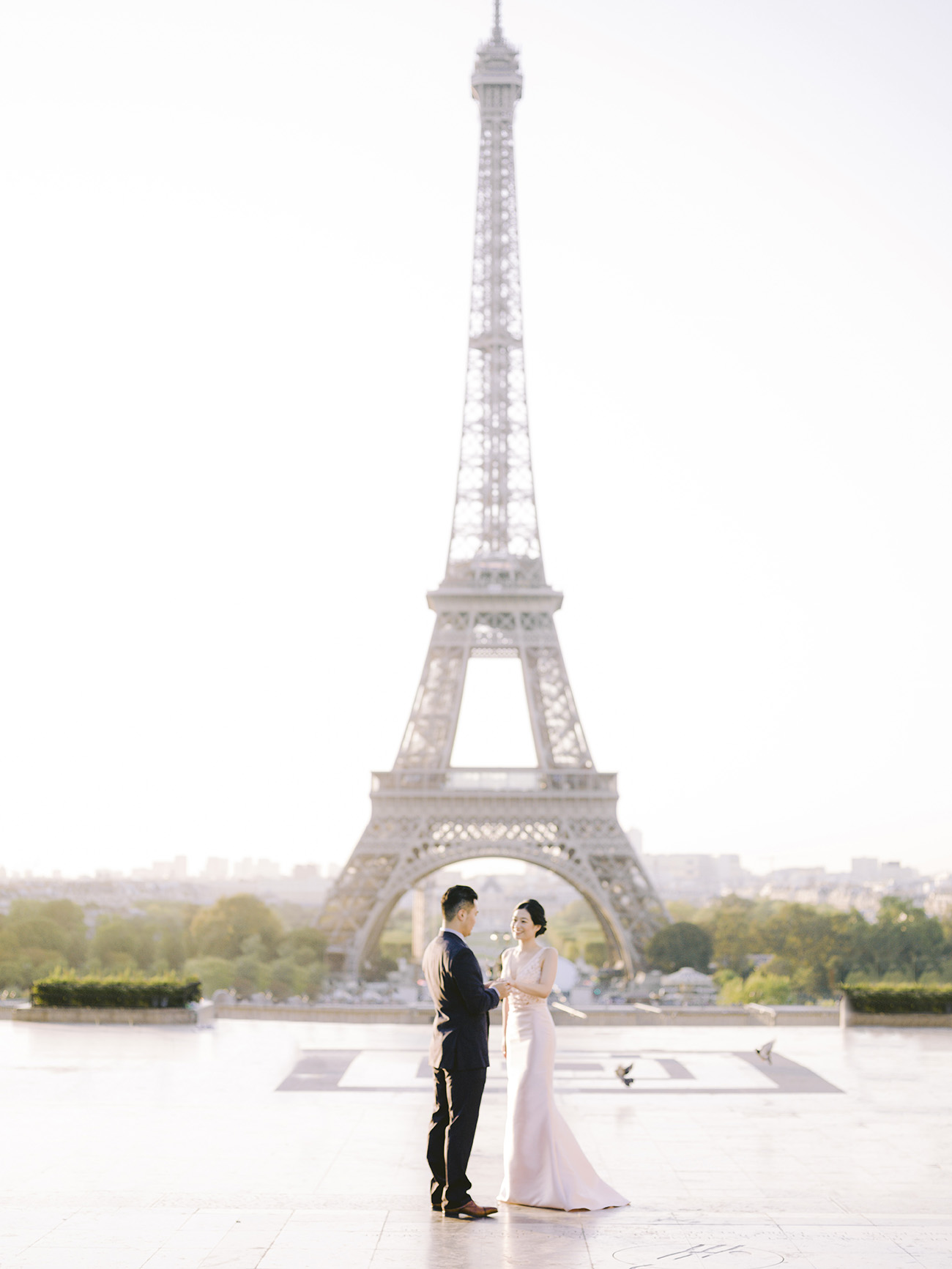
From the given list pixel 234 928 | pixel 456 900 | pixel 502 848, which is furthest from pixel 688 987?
pixel 456 900

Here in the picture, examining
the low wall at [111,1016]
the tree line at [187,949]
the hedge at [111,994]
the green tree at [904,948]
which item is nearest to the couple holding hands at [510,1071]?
the low wall at [111,1016]

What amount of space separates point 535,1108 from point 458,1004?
0.80 metres

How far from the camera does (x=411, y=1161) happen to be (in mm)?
10352

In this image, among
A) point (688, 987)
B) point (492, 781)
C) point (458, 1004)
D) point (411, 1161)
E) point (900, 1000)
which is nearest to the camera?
point (458, 1004)

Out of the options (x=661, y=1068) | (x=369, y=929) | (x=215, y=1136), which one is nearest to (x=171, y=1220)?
(x=215, y=1136)

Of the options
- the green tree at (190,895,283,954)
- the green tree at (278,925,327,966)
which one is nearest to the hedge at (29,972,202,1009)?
the green tree at (278,925,327,966)

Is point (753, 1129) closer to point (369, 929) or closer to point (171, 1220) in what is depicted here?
point (171, 1220)

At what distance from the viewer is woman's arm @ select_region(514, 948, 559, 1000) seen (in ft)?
27.3

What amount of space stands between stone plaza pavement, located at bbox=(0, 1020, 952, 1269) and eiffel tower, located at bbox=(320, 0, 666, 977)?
A: 95.9 ft

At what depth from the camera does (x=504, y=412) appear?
52656mm

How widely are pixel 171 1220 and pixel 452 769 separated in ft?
137

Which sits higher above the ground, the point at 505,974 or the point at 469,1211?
the point at 505,974

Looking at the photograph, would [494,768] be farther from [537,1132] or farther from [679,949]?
[537,1132]

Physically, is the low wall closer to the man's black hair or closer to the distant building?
the man's black hair
